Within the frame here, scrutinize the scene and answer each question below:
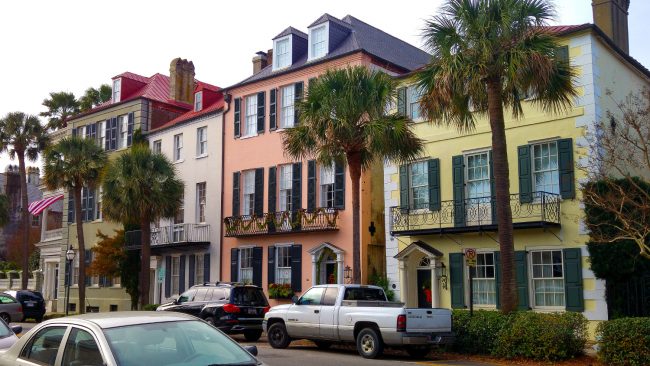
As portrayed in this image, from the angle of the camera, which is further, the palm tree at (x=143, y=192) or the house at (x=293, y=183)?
the palm tree at (x=143, y=192)

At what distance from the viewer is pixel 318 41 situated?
101ft

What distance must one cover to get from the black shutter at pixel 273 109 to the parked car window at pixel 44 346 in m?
24.6

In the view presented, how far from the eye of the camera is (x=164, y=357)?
625 centimetres

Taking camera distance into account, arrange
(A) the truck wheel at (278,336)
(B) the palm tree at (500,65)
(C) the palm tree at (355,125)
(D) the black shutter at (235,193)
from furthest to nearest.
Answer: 1. (D) the black shutter at (235,193)
2. (C) the palm tree at (355,125)
3. (A) the truck wheel at (278,336)
4. (B) the palm tree at (500,65)

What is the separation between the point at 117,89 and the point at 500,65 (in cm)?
3059

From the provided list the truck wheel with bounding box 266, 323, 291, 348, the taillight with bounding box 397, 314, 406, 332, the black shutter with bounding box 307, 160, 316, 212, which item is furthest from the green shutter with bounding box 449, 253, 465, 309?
the taillight with bounding box 397, 314, 406, 332

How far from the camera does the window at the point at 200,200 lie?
3472 cm

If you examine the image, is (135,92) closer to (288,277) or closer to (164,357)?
(288,277)

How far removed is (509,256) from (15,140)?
36.4m

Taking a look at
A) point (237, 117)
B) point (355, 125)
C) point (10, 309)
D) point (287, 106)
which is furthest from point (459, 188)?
point (10, 309)

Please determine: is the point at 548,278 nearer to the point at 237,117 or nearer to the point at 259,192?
the point at 259,192

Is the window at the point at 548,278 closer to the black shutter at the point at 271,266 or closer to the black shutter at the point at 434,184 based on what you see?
the black shutter at the point at 434,184

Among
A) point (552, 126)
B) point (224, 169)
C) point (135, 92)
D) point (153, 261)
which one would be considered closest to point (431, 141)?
point (552, 126)

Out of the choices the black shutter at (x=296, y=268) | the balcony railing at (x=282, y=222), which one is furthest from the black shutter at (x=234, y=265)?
the black shutter at (x=296, y=268)
